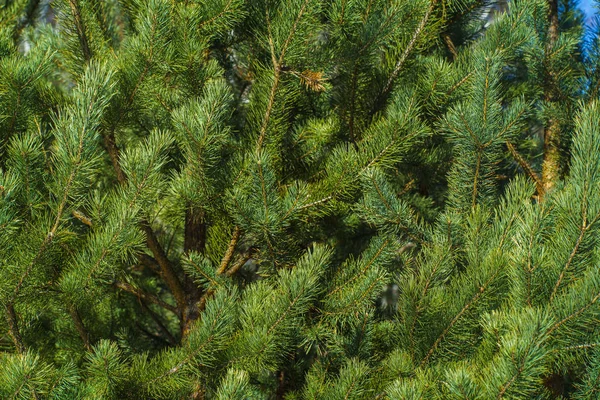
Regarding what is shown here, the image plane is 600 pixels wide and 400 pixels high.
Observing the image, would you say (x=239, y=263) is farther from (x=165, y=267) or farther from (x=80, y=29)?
(x=80, y=29)

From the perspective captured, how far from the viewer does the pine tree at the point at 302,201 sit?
1494mm

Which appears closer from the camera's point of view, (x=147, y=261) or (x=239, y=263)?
(x=239, y=263)

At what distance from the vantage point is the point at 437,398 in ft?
4.83

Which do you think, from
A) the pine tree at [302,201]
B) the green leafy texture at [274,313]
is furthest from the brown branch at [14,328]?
the green leafy texture at [274,313]

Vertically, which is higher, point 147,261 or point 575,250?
point 575,250

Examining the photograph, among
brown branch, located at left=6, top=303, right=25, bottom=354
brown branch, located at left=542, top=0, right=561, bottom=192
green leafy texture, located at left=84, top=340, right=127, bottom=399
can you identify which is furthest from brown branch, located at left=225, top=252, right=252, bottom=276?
brown branch, located at left=542, top=0, right=561, bottom=192

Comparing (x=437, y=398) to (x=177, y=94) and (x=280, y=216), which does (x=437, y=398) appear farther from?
(x=177, y=94)

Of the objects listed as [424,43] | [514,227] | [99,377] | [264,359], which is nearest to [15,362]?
[99,377]

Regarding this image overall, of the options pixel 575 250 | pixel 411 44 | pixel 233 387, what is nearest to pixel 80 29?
pixel 411 44

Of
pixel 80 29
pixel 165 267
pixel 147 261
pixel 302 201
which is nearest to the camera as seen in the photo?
pixel 302 201

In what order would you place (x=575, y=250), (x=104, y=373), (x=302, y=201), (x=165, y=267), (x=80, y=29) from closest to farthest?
(x=575, y=250)
(x=104, y=373)
(x=302, y=201)
(x=80, y=29)
(x=165, y=267)

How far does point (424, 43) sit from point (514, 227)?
60 centimetres

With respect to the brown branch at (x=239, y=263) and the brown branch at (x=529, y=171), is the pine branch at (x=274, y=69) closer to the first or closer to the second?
the brown branch at (x=239, y=263)

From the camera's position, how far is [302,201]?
5.58ft
